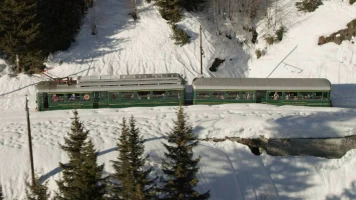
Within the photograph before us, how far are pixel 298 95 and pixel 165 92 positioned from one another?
11.4 metres

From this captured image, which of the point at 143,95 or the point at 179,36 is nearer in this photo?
the point at 143,95

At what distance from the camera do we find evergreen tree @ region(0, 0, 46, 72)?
36188 mm

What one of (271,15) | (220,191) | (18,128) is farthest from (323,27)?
(18,128)

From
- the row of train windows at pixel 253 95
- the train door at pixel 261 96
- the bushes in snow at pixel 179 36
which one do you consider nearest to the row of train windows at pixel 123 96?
the row of train windows at pixel 253 95

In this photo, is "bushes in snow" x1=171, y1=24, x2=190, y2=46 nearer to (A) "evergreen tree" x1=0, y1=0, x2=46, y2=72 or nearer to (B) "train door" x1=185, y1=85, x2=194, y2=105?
(B) "train door" x1=185, y1=85, x2=194, y2=105

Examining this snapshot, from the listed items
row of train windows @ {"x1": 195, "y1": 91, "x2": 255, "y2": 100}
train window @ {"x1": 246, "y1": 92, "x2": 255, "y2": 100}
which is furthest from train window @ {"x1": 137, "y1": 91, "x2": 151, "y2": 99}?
train window @ {"x1": 246, "y1": 92, "x2": 255, "y2": 100}

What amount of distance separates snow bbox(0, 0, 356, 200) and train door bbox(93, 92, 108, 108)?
121 cm

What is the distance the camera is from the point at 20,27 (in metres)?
36.7

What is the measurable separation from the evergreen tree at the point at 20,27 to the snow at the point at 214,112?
3818 mm

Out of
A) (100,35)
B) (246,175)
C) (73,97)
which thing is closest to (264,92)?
(246,175)

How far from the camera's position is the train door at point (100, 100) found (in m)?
32.8

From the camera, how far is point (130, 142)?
669 inches

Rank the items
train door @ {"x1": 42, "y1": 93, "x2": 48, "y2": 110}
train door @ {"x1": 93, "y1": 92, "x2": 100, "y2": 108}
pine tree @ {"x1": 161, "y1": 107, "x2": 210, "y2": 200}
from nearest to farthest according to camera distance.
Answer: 1. pine tree @ {"x1": 161, "y1": 107, "x2": 210, "y2": 200}
2. train door @ {"x1": 42, "y1": 93, "x2": 48, "y2": 110}
3. train door @ {"x1": 93, "y1": 92, "x2": 100, "y2": 108}

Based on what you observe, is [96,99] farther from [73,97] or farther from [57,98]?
[57,98]
